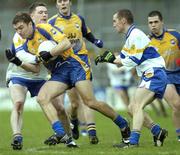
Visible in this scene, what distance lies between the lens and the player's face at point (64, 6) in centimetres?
1272

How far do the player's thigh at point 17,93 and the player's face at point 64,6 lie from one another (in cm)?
161

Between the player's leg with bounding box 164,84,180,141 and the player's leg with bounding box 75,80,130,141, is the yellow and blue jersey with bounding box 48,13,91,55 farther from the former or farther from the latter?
the player's leg with bounding box 164,84,180,141

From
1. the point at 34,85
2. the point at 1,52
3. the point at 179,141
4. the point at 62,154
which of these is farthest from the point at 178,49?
the point at 1,52

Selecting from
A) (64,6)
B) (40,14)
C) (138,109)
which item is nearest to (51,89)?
(138,109)

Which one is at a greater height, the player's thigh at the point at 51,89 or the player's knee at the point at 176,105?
the player's thigh at the point at 51,89

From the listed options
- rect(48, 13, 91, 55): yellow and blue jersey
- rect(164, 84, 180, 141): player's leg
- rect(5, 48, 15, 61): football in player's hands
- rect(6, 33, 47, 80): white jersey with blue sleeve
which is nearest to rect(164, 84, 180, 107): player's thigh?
rect(164, 84, 180, 141): player's leg

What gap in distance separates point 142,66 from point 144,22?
1726cm

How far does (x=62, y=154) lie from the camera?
34.7 feet

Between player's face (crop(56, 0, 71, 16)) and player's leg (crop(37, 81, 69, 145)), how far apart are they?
1.62 meters

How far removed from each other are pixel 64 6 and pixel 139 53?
2166mm

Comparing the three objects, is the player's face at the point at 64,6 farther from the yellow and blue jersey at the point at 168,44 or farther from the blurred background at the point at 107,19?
the blurred background at the point at 107,19

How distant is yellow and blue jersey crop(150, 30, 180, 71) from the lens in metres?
13.4

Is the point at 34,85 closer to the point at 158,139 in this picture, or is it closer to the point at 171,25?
the point at 158,139

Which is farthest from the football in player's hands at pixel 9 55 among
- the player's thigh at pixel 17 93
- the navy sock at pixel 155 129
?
the navy sock at pixel 155 129
